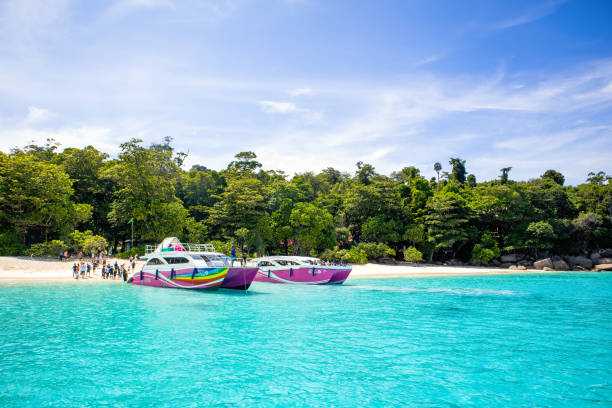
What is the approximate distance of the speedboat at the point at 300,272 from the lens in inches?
1185

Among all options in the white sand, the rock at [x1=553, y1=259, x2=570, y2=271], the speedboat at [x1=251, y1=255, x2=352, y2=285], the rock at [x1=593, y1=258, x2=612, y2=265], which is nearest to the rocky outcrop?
the rock at [x1=553, y1=259, x2=570, y2=271]

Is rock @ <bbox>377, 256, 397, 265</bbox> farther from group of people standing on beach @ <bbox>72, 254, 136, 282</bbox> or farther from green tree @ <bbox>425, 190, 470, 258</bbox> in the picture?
group of people standing on beach @ <bbox>72, 254, 136, 282</bbox>

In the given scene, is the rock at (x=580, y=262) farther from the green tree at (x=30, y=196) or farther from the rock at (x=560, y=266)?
the green tree at (x=30, y=196)

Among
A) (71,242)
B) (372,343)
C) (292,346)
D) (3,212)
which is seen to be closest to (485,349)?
(372,343)

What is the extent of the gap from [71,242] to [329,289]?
2895 centimetres

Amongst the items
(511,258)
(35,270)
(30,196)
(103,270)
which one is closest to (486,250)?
(511,258)

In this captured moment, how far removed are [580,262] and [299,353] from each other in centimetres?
6123

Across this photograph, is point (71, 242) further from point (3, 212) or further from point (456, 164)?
point (456, 164)

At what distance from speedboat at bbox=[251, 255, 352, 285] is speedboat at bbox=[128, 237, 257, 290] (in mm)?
6160

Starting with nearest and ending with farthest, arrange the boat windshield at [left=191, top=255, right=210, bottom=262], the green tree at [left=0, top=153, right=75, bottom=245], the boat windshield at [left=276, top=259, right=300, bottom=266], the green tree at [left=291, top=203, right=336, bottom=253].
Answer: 1. the boat windshield at [left=191, top=255, right=210, bottom=262]
2. the boat windshield at [left=276, top=259, right=300, bottom=266]
3. the green tree at [left=0, top=153, right=75, bottom=245]
4. the green tree at [left=291, top=203, right=336, bottom=253]

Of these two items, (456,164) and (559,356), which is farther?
(456,164)

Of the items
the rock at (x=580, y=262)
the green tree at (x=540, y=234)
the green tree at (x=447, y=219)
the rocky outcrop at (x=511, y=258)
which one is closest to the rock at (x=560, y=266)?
the rock at (x=580, y=262)

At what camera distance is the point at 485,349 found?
39.7 feet

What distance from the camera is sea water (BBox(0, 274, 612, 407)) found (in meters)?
8.30
